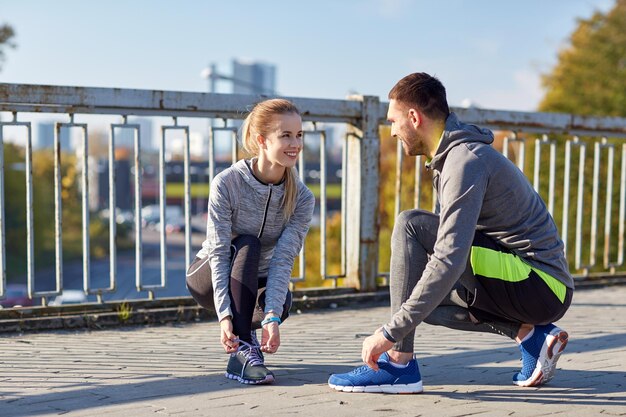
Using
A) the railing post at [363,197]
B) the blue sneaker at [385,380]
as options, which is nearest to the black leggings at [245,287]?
the blue sneaker at [385,380]

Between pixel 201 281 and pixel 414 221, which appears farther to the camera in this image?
pixel 201 281

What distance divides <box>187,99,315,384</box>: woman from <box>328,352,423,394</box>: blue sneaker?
0.33 meters

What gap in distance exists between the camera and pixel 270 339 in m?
3.40

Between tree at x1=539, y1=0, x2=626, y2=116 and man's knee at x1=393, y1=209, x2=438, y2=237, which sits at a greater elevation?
tree at x1=539, y1=0, x2=626, y2=116

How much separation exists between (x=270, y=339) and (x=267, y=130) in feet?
2.85

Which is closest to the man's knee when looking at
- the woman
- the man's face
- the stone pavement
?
the man's face

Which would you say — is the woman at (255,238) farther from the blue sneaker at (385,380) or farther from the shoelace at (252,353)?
the blue sneaker at (385,380)

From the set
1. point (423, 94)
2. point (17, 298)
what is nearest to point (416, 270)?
point (423, 94)

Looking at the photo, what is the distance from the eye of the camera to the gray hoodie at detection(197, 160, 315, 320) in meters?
3.56

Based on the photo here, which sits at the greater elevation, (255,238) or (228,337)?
(255,238)

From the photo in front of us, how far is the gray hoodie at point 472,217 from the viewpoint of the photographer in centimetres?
306

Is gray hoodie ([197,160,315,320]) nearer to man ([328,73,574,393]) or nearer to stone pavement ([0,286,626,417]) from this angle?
stone pavement ([0,286,626,417])

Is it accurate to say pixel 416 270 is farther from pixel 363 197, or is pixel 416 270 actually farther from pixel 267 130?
pixel 363 197

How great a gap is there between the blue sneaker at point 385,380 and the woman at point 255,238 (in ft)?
1.09
